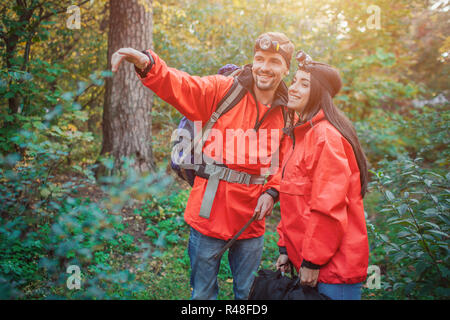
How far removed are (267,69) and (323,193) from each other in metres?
1.13

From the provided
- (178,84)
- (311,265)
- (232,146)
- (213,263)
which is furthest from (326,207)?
(178,84)

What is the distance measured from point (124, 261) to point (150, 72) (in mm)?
2885

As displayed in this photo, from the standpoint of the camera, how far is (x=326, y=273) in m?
1.71

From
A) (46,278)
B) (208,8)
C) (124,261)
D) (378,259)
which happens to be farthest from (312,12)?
(46,278)

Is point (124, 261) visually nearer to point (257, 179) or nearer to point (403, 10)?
point (257, 179)

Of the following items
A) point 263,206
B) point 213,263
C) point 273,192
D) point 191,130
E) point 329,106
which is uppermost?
point 329,106

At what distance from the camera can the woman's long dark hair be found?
6.04 ft

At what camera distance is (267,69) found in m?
2.30

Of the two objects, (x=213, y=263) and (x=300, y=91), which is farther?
(x=213, y=263)

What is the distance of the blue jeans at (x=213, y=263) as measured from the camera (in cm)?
231

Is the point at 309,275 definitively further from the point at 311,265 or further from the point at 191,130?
the point at 191,130

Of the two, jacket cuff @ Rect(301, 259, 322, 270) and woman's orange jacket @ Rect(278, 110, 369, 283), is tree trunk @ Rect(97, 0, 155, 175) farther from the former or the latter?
jacket cuff @ Rect(301, 259, 322, 270)

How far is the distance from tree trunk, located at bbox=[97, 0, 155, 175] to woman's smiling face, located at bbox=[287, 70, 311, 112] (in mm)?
3963

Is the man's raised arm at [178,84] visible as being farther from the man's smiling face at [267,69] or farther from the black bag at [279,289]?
the black bag at [279,289]
